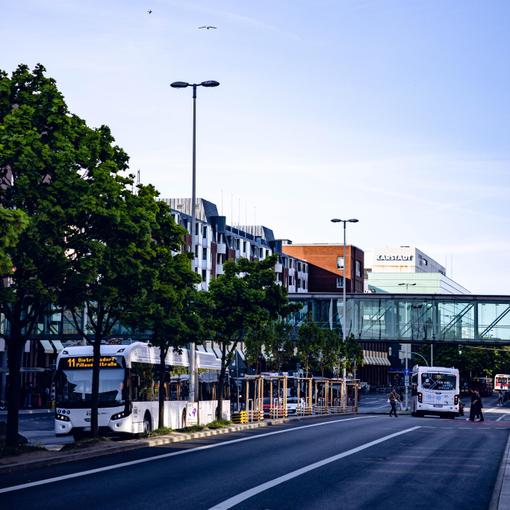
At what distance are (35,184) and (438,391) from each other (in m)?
47.6

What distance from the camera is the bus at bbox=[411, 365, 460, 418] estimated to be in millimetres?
68625

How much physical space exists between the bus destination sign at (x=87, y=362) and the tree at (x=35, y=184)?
8215mm

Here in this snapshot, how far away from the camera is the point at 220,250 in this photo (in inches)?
4656

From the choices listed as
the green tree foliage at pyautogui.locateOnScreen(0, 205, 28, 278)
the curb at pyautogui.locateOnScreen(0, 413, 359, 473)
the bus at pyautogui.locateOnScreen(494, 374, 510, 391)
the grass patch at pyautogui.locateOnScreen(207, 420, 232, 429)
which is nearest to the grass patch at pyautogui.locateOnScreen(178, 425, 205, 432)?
the curb at pyautogui.locateOnScreen(0, 413, 359, 473)

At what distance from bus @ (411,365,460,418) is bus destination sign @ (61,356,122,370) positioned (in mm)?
37737

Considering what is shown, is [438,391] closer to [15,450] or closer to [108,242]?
[108,242]

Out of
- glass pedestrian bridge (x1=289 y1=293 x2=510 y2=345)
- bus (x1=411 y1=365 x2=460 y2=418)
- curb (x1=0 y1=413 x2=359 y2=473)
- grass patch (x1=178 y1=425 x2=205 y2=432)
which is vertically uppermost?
glass pedestrian bridge (x1=289 y1=293 x2=510 y2=345)

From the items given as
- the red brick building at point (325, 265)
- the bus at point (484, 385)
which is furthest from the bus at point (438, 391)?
the red brick building at point (325, 265)

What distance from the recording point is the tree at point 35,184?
24875 millimetres

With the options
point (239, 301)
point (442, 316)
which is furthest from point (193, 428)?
point (442, 316)

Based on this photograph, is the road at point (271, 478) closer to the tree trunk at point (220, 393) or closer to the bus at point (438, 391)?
the tree trunk at point (220, 393)

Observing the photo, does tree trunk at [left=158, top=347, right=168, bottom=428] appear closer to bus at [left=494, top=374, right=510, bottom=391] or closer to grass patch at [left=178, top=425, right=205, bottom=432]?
grass patch at [left=178, top=425, right=205, bottom=432]

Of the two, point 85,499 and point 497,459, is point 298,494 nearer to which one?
point 85,499

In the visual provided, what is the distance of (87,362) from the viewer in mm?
34719
